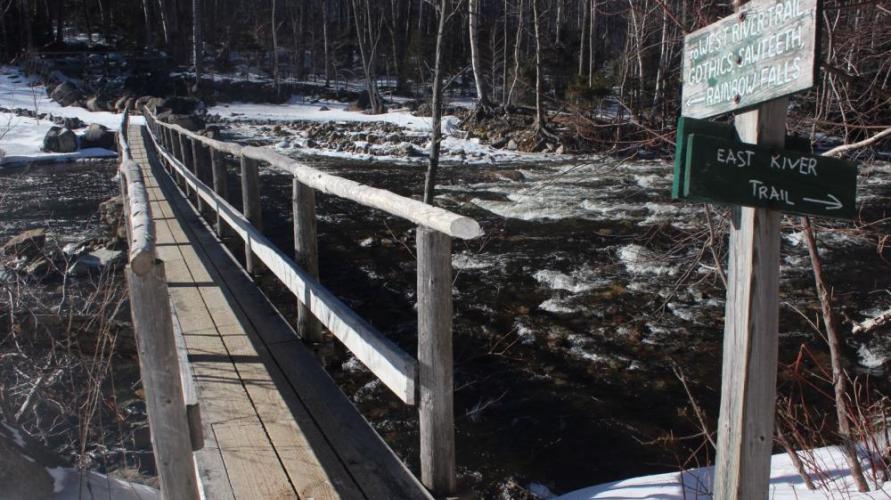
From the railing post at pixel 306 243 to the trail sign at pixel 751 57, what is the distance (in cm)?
258

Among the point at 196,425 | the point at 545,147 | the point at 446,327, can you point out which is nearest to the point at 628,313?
the point at 446,327

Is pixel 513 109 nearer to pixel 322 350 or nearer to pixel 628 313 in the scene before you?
pixel 628 313

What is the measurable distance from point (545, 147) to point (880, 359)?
→ 683 inches

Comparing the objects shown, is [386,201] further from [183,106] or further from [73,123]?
[183,106]

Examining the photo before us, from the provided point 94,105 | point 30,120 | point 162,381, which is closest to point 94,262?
point 162,381

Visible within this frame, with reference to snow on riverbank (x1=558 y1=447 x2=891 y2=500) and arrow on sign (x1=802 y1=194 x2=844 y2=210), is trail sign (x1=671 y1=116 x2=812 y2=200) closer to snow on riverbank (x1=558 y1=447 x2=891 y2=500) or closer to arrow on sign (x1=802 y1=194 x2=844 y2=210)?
arrow on sign (x1=802 y1=194 x2=844 y2=210)

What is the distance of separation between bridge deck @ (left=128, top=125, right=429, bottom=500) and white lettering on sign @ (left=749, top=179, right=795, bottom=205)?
1.69m

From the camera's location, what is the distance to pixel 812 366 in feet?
23.1

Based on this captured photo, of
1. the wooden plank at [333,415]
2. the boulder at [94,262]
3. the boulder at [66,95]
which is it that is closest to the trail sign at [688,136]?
the wooden plank at [333,415]

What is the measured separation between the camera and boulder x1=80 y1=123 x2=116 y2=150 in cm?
2392

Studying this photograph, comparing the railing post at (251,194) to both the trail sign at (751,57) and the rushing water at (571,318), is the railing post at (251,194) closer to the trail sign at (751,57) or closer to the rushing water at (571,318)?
the rushing water at (571,318)

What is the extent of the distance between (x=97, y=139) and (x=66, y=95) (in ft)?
32.4

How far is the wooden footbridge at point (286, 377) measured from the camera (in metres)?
2.29

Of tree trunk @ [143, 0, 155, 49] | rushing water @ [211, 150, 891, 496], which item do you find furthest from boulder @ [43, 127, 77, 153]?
tree trunk @ [143, 0, 155, 49]
